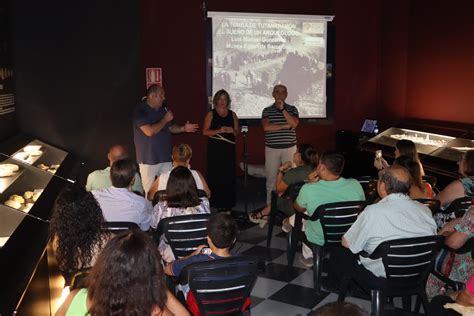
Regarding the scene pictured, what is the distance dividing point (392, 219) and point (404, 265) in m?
0.28

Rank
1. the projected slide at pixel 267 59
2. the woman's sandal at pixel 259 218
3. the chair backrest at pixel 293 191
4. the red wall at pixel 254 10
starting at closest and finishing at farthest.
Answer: the chair backrest at pixel 293 191 < the woman's sandal at pixel 259 218 < the red wall at pixel 254 10 < the projected slide at pixel 267 59

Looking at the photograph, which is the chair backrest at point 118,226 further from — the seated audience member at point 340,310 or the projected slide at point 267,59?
the projected slide at point 267,59

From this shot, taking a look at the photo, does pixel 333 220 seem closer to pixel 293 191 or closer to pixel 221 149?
pixel 293 191

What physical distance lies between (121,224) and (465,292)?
6.62ft

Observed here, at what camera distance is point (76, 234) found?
9.21 ft

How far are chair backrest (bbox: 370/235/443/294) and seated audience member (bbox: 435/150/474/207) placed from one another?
0.92 meters

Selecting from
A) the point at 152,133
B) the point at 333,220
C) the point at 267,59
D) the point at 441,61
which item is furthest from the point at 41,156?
the point at 441,61

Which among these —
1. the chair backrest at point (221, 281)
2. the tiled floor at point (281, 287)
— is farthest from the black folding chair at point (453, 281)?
the chair backrest at point (221, 281)

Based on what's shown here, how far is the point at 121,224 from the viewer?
3.45 m

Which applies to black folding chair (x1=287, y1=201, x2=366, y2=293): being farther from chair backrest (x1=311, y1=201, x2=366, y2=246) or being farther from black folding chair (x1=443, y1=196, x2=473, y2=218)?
black folding chair (x1=443, y1=196, x2=473, y2=218)

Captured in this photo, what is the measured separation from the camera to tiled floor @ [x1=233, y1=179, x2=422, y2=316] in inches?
159

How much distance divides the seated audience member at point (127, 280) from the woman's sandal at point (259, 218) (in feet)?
13.5

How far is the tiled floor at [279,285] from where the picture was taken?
159 inches

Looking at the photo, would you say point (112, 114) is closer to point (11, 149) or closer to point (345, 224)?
point (11, 149)
